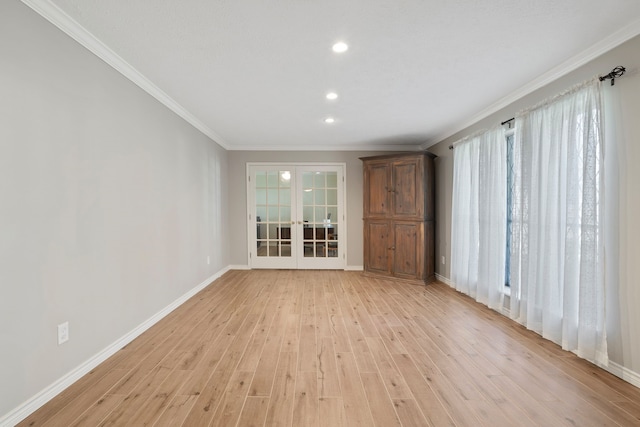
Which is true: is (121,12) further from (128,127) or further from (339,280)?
(339,280)

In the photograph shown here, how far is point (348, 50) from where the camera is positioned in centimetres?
212

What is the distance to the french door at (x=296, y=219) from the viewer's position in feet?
17.7

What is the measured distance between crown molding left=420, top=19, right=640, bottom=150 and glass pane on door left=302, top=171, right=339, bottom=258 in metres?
2.70

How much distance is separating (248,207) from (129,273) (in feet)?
9.96

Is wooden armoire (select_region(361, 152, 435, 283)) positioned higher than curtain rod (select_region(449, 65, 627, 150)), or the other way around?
curtain rod (select_region(449, 65, 627, 150))

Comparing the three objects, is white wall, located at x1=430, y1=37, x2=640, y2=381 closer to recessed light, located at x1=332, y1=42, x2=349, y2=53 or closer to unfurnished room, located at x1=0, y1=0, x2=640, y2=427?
unfurnished room, located at x1=0, y1=0, x2=640, y2=427

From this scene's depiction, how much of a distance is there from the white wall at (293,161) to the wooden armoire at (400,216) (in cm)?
42

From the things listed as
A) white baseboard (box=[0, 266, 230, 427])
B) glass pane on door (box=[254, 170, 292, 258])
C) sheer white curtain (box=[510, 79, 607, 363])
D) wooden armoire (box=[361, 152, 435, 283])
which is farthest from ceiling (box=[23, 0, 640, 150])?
white baseboard (box=[0, 266, 230, 427])

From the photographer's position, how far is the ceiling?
1.69 meters

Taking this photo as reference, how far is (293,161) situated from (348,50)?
3.32 m

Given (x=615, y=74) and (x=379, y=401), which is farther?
(x=615, y=74)

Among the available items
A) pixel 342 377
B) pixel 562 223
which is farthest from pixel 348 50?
pixel 342 377

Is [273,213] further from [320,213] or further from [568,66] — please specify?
[568,66]

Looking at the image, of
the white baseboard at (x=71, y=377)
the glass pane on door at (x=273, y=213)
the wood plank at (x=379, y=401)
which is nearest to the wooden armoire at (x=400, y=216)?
the glass pane on door at (x=273, y=213)
